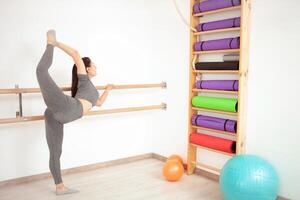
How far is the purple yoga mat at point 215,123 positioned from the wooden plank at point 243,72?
0.09 meters

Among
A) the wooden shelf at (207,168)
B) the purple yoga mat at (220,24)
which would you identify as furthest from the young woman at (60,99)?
the wooden shelf at (207,168)

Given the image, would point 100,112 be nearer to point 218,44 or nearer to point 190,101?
point 190,101

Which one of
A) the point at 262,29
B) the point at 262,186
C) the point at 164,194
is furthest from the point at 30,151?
the point at 262,29

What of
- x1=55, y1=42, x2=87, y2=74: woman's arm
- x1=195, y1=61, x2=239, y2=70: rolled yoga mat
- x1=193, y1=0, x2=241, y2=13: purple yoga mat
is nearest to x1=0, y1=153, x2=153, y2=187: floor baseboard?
x1=55, y1=42, x2=87, y2=74: woman's arm

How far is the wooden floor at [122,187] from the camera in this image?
3.01m

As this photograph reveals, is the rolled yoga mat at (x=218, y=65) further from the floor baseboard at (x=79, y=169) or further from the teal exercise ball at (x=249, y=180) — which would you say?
the floor baseboard at (x=79, y=169)

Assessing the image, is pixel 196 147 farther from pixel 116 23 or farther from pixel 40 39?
pixel 40 39

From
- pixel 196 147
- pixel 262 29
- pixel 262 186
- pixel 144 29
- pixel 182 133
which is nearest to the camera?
pixel 262 186

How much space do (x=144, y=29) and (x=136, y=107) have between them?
114cm

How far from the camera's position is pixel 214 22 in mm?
3236

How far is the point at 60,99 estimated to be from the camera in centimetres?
277

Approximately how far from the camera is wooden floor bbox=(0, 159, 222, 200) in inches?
119

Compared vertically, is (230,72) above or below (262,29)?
below

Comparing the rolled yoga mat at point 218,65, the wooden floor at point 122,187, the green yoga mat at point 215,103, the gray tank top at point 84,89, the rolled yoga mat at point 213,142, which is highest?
the rolled yoga mat at point 218,65
